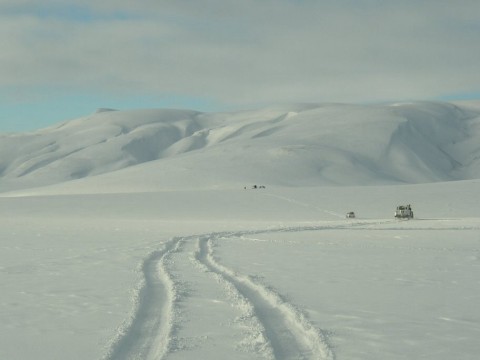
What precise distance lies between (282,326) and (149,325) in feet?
5.74

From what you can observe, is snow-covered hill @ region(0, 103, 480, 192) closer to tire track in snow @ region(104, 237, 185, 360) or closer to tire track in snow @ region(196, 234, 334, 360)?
tire track in snow @ region(104, 237, 185, 360)

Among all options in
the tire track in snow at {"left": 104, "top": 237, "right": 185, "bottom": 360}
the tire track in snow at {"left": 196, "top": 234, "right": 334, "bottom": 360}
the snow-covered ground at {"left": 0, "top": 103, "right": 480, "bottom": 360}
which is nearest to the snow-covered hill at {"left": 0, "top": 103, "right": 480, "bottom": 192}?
the snow-covered ground at {"left": 0, "top": 103, "right": 480, "bottom": 360}

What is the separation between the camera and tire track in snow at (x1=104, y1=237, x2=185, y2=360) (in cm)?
733

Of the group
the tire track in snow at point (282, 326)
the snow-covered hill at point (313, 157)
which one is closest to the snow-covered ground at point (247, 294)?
the tire track in snow at point (282, 326)

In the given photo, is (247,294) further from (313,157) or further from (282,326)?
(313,157)

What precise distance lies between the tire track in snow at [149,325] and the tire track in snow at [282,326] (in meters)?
1.23

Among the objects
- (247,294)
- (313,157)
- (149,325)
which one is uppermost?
(313,157)

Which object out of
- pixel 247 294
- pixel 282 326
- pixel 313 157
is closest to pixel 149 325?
pixel 282 326

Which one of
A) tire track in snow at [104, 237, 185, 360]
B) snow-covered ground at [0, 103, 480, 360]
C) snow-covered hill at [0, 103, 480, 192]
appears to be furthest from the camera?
snow-covered hill at [0, 103, 480, 192]

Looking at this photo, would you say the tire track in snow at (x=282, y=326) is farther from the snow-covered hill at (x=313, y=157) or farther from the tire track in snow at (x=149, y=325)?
the snow-covered hill at (x=313, y=157)

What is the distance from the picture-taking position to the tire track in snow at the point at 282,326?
737cm

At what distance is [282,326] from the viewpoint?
866 centimetres

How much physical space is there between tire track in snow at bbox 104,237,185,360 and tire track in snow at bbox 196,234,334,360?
123cm

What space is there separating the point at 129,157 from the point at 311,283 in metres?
181
